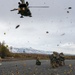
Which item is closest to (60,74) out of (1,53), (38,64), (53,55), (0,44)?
(53,55)

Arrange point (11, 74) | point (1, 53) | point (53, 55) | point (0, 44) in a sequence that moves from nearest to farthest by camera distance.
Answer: point (11, 74)
point (53, 55)
point (1, 53)
point (0, 44)

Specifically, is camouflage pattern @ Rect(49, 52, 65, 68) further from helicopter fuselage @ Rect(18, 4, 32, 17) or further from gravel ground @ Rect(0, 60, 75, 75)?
→ helicopter fuselage @ Rect(18, 4, 32, 17)

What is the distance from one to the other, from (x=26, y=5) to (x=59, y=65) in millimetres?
58173

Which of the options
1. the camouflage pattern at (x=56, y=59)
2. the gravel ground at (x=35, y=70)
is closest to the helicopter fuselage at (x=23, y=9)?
the gravel ground at (x=35, y=70)

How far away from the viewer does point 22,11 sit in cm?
2106

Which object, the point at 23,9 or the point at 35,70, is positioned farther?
the point at 35,70

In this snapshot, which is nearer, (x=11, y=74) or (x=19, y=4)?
(x=19, y=4)

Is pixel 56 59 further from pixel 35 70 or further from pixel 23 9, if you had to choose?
pixel 23 9

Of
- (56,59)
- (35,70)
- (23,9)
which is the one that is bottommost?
(35,70)

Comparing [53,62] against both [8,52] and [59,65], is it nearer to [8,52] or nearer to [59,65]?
[59,65]

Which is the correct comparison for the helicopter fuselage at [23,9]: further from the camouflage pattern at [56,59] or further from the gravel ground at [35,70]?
the camouflage pattern at [56,59]

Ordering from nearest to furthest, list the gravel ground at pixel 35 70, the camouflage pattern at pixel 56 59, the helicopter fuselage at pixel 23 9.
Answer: the helicopter fuselage at pixel 23 9 < the gravel ground at pixel 35 70 < the camouflage pattern at pixel 56 59

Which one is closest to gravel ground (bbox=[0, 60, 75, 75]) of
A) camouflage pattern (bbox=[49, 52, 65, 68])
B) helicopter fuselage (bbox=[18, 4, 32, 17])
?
camouflage pattern (bbox=[49, 52, 65, 68])

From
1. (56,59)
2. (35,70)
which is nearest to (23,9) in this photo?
(35,70)
